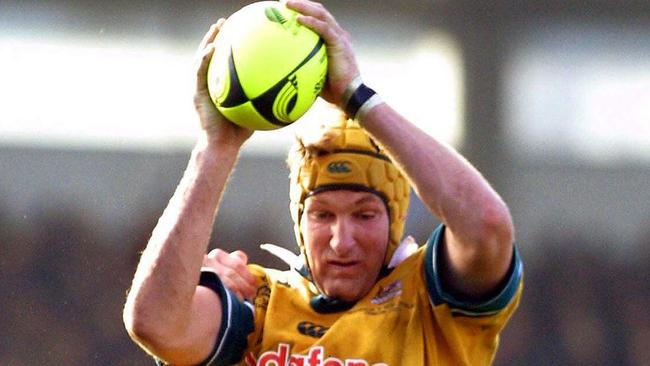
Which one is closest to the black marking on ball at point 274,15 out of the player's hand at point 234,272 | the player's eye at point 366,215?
the player's eye at point 366,215

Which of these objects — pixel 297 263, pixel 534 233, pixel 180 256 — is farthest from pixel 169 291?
pixel 534 233

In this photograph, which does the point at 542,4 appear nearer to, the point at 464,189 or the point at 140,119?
the point at 140,119

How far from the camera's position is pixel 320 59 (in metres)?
3.44

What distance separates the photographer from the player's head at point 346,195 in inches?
146

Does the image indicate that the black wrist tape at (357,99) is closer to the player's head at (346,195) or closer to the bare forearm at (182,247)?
the player's head at (346,195)

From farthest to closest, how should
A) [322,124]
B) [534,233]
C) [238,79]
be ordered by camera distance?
[534,233], [322,124], [238,79]

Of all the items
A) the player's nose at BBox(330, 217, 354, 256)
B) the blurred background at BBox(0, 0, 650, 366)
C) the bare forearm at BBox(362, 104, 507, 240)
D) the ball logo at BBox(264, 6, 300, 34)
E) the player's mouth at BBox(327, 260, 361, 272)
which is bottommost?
the blurred background at BBox(0, 0, 650, 366)

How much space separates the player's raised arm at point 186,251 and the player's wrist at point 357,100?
27 centimetres

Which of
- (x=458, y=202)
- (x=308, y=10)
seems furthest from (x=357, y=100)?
(x=458, y=202)

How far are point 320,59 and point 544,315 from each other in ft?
15.6

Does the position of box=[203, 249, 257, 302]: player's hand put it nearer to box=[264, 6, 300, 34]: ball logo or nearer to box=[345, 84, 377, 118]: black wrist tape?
box=[345, 84, 377, 118]: black wrist tape

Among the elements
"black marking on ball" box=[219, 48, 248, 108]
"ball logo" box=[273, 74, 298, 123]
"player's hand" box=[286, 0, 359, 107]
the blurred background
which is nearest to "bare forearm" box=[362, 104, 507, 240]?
"player's hand" box=[286, 0, 359, 107]

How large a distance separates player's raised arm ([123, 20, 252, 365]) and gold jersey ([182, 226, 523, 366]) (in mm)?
149

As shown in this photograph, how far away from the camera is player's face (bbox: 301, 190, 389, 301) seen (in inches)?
146
